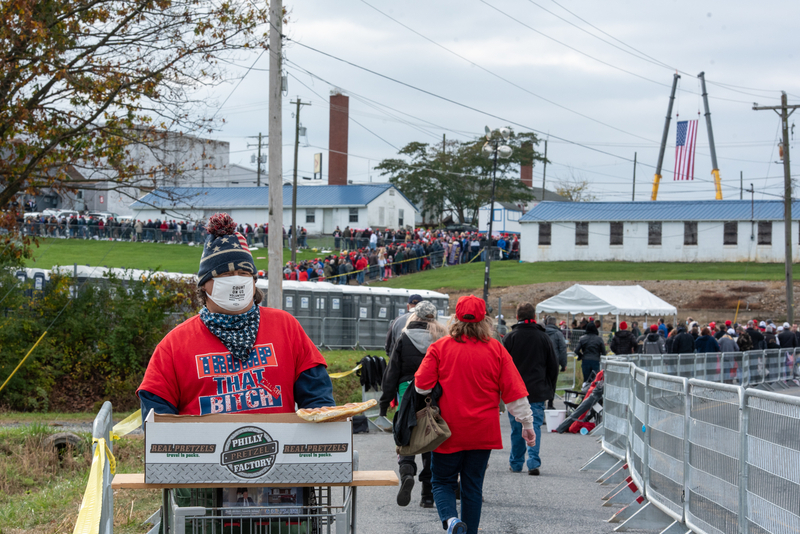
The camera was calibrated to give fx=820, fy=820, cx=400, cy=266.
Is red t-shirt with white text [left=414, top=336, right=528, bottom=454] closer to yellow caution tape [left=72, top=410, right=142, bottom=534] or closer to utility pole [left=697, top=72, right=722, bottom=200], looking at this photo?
yellow caution tape [left=72, top=410, right=142, bottom=534]

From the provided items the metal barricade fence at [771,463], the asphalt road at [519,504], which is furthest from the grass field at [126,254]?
the metal barricade fence at [771,463]

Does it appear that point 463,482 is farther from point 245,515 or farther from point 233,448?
point 233,448

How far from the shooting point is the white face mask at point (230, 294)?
12.1ft

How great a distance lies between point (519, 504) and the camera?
26.1ft

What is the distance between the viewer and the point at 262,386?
11.9ft

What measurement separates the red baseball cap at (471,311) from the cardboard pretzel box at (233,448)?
9.31 feet

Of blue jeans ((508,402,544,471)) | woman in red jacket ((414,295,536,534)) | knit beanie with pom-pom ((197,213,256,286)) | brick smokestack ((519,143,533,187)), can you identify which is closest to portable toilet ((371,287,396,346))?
blue jeans ((508,402,544,471))

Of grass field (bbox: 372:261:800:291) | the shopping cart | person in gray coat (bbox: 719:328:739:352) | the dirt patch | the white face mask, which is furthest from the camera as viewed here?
grass field (bbox: 372:261:800:291)

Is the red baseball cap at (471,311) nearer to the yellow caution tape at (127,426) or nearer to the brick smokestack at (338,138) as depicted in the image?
the yellow caution tape at (127,426)

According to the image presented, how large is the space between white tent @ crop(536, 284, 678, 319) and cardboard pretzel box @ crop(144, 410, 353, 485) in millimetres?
24229

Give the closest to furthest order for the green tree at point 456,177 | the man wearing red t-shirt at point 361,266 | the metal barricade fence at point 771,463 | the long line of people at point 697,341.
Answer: the metal barricade fence at point 771,463 < the long line of people at point 697,341 < the man wearing red t-shirt at point 361,266 < the green tree at point 456,177

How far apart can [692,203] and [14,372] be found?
49075mm

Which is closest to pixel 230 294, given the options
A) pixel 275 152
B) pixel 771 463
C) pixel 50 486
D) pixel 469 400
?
pixel 469 400

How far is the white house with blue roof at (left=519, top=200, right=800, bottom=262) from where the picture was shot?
5244 cm
